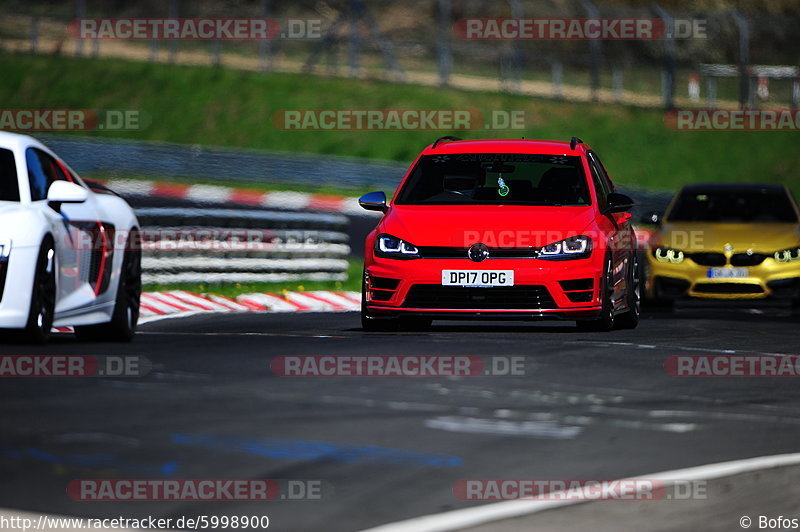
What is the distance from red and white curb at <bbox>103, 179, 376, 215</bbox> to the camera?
2906 centimetres

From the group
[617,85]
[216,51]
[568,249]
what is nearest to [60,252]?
[568,249]

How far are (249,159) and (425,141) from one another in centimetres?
724

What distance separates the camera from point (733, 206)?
1933cm

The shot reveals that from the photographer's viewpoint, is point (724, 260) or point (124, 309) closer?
point (124, 309)

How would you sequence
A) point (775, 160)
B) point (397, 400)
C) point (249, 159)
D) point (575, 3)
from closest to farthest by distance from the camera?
point (397, 400) → point (249, 159) → point (775, 160) → point (575, 3)

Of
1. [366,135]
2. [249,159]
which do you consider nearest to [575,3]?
[366,135]

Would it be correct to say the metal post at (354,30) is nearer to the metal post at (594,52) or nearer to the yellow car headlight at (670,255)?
the metal post at (594,52)

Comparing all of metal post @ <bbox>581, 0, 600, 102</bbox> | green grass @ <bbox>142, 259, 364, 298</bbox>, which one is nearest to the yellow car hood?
green grass @ <bbox>142, 259, 364, 298</bbox>

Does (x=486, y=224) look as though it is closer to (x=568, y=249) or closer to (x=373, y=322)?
(x=568, y=249)

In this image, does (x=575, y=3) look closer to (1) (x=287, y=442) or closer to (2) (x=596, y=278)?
(2) (x=596, y=278)

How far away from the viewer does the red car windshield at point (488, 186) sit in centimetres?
1371

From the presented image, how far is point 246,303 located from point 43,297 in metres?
7.79

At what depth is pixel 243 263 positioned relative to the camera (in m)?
20.5

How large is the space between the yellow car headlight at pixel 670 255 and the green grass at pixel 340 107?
63.7 feet
